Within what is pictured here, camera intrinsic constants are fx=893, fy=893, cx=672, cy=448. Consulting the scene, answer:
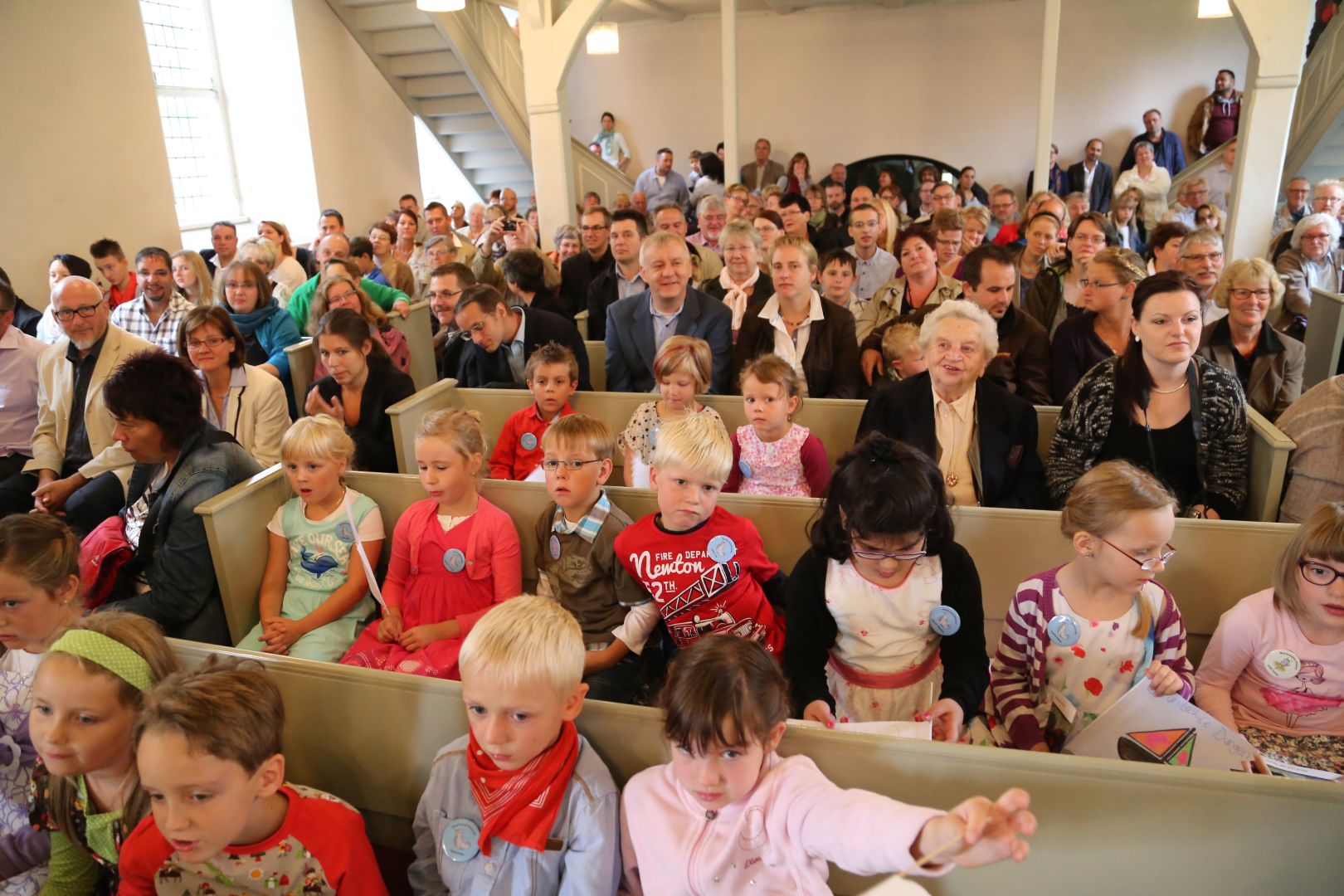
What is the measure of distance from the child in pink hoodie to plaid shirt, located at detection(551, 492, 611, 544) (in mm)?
995

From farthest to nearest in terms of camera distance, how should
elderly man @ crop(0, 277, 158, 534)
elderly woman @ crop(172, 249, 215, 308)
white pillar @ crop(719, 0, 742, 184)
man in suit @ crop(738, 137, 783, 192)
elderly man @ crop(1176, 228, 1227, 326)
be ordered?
man in suit @ crop(738, 137, 783, 192) → white pillar @ crop(719, 0, 742, 184) → elderly woman @ crop(172, 249, 215, 308) → elderly man @ crop(1176, 228, 1227, 326) → elderly man @ crop(0, 277, 158, 534)

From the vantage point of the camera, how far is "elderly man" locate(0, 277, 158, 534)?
12.3 feet

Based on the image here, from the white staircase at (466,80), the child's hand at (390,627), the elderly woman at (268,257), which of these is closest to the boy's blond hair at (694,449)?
the child's hand at (390,627)

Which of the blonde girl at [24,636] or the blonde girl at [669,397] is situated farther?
the blonde girl at [669,397]

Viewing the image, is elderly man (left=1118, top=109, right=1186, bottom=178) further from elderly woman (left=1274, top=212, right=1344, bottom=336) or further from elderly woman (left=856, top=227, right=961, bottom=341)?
elderly woman (left=856, top=227, right=961, bottom=341)

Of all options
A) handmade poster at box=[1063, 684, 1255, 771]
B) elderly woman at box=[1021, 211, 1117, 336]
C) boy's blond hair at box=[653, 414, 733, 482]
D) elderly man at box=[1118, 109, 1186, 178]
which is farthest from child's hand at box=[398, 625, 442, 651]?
elderly man at box=[1118, 109, 1186, 178]

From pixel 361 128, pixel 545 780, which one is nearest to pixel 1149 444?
pixel 545 780

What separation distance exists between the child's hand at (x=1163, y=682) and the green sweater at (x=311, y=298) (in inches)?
180

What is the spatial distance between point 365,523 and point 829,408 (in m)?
1.72

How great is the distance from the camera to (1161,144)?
1064 cm

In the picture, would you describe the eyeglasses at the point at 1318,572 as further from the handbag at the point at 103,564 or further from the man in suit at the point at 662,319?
the handbag at the point at 103,564

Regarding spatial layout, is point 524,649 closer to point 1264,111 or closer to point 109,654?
point 109,654

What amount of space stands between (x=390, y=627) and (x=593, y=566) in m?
0.65

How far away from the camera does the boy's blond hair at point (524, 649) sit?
1.61m
